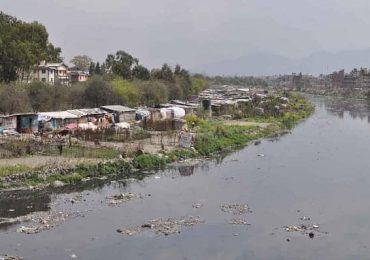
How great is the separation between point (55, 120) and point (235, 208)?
57.9 ft

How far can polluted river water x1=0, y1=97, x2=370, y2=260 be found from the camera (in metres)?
15.6

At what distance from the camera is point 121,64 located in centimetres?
6638

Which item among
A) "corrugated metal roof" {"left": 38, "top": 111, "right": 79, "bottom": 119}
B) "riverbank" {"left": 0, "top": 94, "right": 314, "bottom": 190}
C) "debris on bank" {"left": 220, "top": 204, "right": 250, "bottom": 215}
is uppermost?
"corrugated metal roof" {"left": 38, "top": 111, "right": 79, "bottom": 119}

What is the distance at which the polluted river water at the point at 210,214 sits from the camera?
1565cm

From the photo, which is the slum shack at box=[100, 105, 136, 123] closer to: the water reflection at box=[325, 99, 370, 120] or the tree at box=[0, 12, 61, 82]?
the tree at box=[0, 12, 61, 82]

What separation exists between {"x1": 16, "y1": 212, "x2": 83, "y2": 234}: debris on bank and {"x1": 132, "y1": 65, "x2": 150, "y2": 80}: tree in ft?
161

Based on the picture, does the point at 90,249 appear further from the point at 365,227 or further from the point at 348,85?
the point at 348,85

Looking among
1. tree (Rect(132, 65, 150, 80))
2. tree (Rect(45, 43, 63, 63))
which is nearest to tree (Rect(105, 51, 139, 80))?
tree (Rect(132, 65, 150, 80))

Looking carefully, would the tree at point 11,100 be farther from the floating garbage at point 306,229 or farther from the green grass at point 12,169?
the floating garbage at point 306,229

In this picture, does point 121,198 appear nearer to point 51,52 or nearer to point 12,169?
point 12,169

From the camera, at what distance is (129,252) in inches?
603

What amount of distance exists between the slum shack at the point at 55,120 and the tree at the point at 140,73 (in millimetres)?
Answer: 31917

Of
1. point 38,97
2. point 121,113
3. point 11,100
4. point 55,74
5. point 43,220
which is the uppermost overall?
point 55,74

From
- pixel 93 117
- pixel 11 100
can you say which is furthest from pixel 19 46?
pixel 93 117
